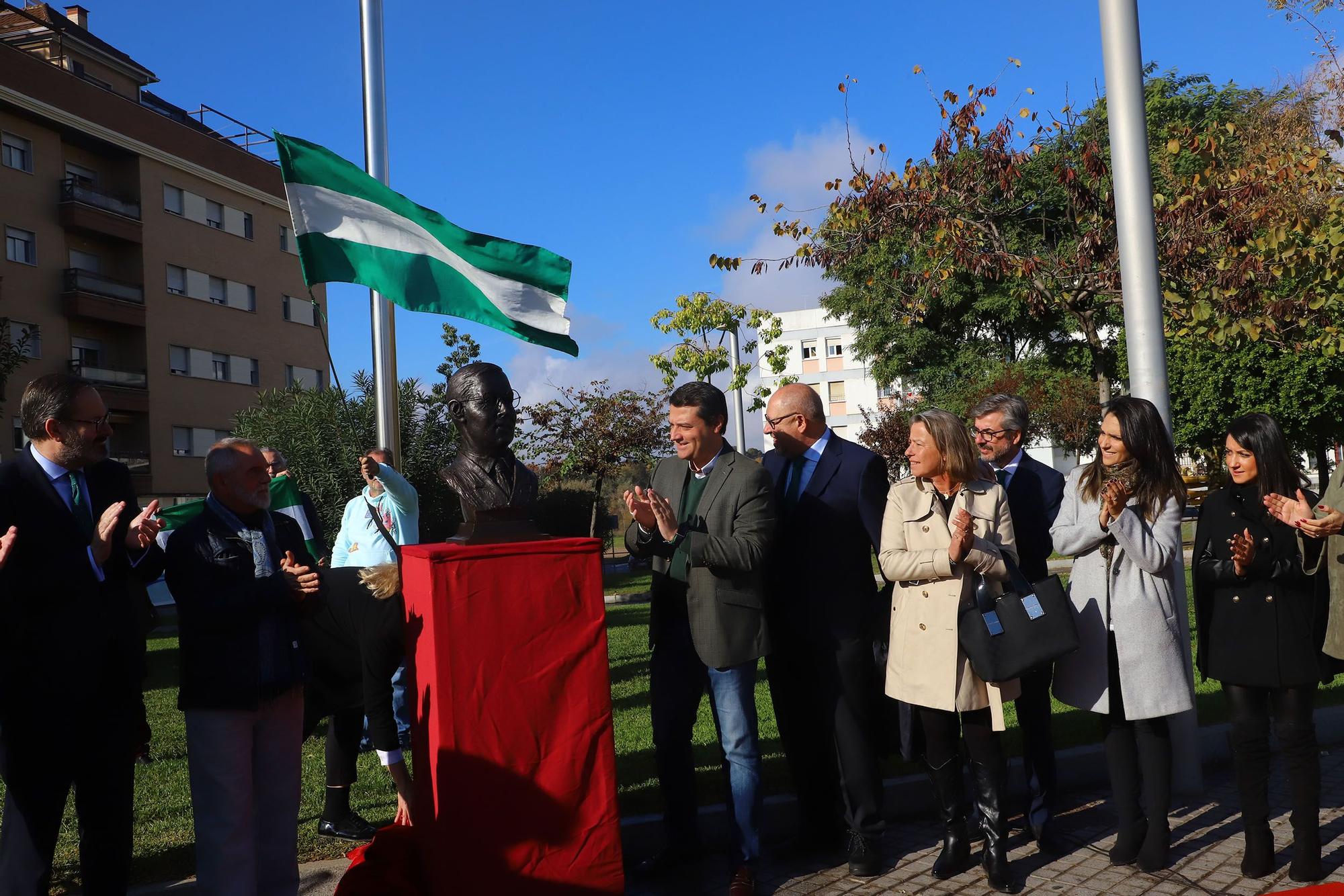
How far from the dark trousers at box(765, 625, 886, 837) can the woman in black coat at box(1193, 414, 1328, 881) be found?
157 centimetres

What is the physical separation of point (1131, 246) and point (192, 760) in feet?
18.2

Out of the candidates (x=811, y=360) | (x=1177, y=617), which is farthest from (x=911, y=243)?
(x=811, y=360)

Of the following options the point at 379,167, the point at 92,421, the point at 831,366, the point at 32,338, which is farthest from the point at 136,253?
the point at 831,366

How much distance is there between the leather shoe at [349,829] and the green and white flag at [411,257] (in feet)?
8.44

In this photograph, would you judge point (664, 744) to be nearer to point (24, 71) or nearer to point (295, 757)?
point (295, 757)

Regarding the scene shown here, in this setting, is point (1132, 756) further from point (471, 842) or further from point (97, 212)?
point (97, 212)

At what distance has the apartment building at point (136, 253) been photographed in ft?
110

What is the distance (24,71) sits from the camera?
107ft

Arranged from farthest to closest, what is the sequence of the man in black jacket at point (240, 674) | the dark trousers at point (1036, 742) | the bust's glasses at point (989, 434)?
the bust's glasses at point (989, 434) → the dark trousers at point (1036, 742) → the man in black jacket at point (240, 674)

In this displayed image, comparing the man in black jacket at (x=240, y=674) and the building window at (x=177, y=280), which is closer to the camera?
the man in black jacket at (x=240, y=674)

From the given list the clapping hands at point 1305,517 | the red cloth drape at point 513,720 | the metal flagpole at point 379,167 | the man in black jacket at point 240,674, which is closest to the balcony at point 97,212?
the metal flagpole at point 379,167

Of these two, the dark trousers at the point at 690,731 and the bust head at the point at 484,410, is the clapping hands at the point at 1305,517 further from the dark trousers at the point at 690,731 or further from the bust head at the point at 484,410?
the bust head at the point at 484,410

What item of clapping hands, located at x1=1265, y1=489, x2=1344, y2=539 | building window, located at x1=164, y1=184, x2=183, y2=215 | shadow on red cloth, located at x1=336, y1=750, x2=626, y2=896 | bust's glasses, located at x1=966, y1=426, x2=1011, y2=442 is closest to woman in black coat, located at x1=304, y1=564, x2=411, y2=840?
shadow on red cloth, located at x1=336, y1=750, x2=626, y2=896

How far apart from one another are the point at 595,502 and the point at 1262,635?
111 feet
